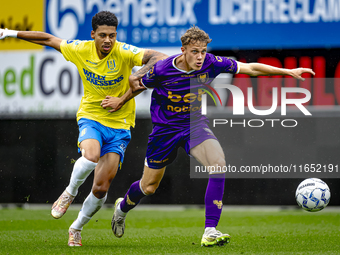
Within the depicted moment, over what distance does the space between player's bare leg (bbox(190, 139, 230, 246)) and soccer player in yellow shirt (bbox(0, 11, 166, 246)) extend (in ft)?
3.10

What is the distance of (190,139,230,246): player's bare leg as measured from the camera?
488cm

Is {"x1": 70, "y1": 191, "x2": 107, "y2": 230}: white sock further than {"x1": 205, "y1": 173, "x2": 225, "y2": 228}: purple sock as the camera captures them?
Yes

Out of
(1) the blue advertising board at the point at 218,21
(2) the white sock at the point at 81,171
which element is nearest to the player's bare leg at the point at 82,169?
(2) the white sock at the point at 81,171

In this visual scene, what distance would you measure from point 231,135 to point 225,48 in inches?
61.7

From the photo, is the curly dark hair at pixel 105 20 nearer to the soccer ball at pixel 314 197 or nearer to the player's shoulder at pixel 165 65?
the player's shoulder at pixel 165 65

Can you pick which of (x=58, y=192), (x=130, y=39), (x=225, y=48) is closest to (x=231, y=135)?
(x=225, y=48)

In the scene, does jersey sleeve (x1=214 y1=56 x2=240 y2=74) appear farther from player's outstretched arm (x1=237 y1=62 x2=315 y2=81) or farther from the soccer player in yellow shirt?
the soccer player in yellow shirt

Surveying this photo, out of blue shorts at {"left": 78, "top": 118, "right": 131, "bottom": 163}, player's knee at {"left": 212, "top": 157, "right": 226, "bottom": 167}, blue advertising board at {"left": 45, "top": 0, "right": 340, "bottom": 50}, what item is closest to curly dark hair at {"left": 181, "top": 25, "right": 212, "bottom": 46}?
player's knee at {"left": 212, "top": 157, "right": 226, "bottom": 167}

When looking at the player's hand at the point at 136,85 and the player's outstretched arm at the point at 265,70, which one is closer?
the player's outstretched arm at the point at 265,70

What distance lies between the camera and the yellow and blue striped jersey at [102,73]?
219 inches

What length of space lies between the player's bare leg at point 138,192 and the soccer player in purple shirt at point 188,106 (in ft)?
0.03

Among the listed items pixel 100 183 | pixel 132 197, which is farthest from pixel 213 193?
pixel 100 183

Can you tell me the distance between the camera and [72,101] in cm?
979

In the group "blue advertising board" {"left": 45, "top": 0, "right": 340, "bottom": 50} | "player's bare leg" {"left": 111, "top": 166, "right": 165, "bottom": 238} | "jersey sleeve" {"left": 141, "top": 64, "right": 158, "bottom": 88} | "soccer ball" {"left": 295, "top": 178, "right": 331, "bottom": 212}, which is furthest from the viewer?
"blue advertising board" {"left": 45, "top": 0, "right": 340, "bottom": 50}
